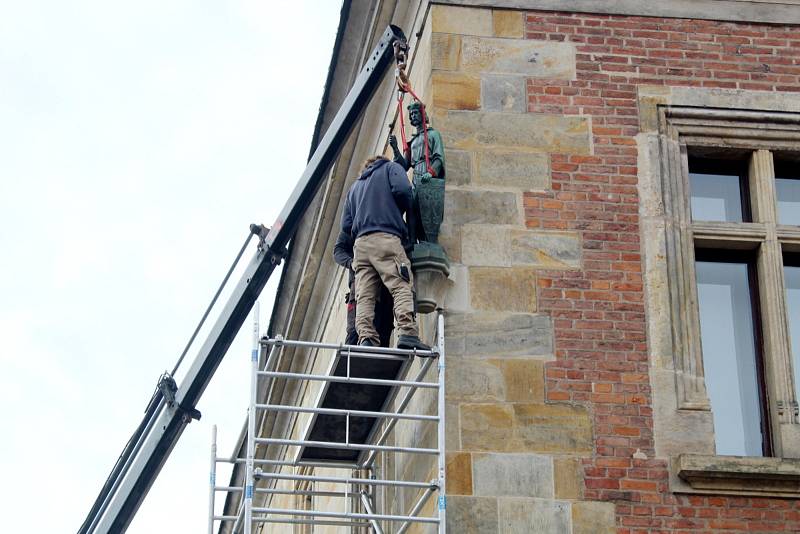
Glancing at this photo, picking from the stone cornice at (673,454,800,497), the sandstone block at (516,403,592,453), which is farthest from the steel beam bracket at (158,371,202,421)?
the stone cornice at (673,454,800,497)

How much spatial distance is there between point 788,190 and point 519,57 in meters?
2.48

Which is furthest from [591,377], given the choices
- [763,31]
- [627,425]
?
[763,31]

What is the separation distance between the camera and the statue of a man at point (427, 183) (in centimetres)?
1179

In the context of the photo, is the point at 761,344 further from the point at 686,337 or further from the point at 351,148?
the point at 351,148

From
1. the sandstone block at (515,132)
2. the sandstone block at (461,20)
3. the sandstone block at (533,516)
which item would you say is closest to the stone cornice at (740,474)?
the sandstone block at (533,516)

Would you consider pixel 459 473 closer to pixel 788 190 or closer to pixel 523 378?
pixel 523 378

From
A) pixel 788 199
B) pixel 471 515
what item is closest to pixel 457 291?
pixel 471 515

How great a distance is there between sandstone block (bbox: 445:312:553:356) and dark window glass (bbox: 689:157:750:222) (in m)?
1.83

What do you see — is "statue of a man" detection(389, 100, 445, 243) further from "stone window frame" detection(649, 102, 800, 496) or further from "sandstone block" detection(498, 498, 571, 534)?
"sandstone block" detection(498, 498, 571, 534)

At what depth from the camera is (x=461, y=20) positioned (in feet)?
42.0

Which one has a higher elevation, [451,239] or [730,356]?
[451,239]

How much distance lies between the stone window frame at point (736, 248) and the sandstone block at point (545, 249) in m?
0.74

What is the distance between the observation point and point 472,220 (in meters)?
12.1

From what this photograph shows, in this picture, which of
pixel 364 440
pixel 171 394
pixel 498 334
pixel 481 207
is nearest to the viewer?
pixel 498 334
